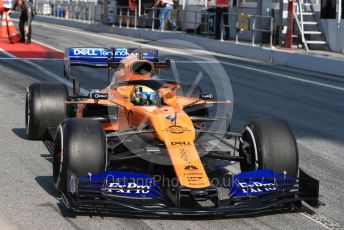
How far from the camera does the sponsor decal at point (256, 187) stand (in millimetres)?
6379

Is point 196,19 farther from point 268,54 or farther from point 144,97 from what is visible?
point 144,97

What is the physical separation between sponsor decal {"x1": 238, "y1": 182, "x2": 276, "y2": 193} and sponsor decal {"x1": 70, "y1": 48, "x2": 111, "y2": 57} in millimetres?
4454

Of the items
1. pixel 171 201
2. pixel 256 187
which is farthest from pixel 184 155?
pixel 256 187

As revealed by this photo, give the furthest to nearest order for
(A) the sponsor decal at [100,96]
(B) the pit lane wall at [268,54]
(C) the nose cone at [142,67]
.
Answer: (B) the pit lane wall at [268,54], (C) the nose cone at [142,67], (A) the sponsor decal at [100,96]

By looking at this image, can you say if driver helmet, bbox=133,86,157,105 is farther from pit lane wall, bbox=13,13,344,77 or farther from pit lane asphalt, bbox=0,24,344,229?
pit lane wall, bbox=13,13,344,77

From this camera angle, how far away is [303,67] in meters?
21.1

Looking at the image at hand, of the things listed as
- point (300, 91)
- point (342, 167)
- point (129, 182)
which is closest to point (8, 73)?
point (300, 91)

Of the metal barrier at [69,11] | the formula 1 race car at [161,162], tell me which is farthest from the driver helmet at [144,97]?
the metal barrier at [69,11]

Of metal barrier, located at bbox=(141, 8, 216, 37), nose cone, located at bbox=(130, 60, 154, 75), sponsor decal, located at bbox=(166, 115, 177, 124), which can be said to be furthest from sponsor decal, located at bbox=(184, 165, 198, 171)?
metal barrier, located at bbox=(141, 8, 216, 37)

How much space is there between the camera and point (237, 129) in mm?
10695

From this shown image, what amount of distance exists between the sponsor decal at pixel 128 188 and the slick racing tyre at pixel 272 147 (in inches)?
45.7

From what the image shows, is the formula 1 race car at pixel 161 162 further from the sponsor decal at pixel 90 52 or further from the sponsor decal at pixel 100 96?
the sponsor decal at pixel 90 52

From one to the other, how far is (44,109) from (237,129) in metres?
2.93

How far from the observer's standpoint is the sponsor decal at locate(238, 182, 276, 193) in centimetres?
638
